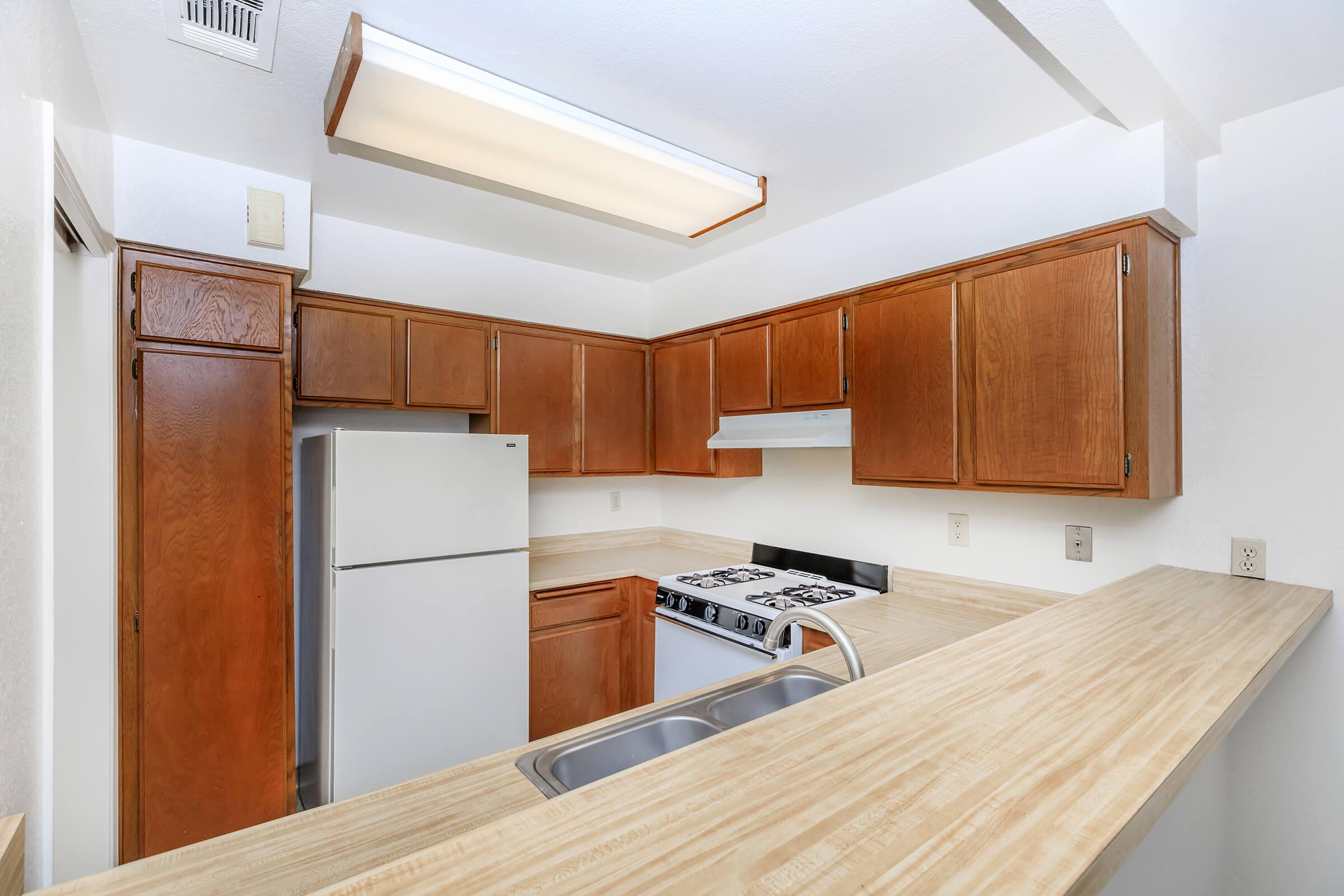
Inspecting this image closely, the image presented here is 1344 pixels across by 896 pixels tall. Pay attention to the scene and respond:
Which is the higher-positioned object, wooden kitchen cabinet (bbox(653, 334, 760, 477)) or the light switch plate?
the light switch plate

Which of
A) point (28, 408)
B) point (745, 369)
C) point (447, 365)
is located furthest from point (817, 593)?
point (28, 408)

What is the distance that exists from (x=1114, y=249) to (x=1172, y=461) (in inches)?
25.8

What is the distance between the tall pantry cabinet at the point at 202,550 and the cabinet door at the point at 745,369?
1.79 m

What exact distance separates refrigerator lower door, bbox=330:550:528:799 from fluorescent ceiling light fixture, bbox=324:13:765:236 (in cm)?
142

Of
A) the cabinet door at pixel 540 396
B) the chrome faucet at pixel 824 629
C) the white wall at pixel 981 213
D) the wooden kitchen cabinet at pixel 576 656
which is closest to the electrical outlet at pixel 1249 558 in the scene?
the white wall at pixel 981 213

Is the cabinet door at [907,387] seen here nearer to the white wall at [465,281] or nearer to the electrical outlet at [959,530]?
the electrical outlet at [959,530]

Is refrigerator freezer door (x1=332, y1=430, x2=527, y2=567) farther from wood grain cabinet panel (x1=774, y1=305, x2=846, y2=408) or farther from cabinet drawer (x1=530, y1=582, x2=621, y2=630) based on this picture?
wood grain cabinet panel (x1=774, y1=305, x2=846, y2=408)

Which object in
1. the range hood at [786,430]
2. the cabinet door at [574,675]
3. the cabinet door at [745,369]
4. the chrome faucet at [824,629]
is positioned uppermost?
the cabinet door at [745,369]

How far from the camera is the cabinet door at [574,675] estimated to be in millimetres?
2715

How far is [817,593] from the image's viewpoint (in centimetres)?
254

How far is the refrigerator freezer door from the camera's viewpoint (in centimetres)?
219

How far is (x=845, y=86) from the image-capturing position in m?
1.70

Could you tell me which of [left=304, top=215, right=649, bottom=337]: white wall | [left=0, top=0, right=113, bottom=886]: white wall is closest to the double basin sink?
[left=0, top=0, right=113, bottom=886]: white wall

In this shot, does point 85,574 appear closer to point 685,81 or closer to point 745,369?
point 685,81
